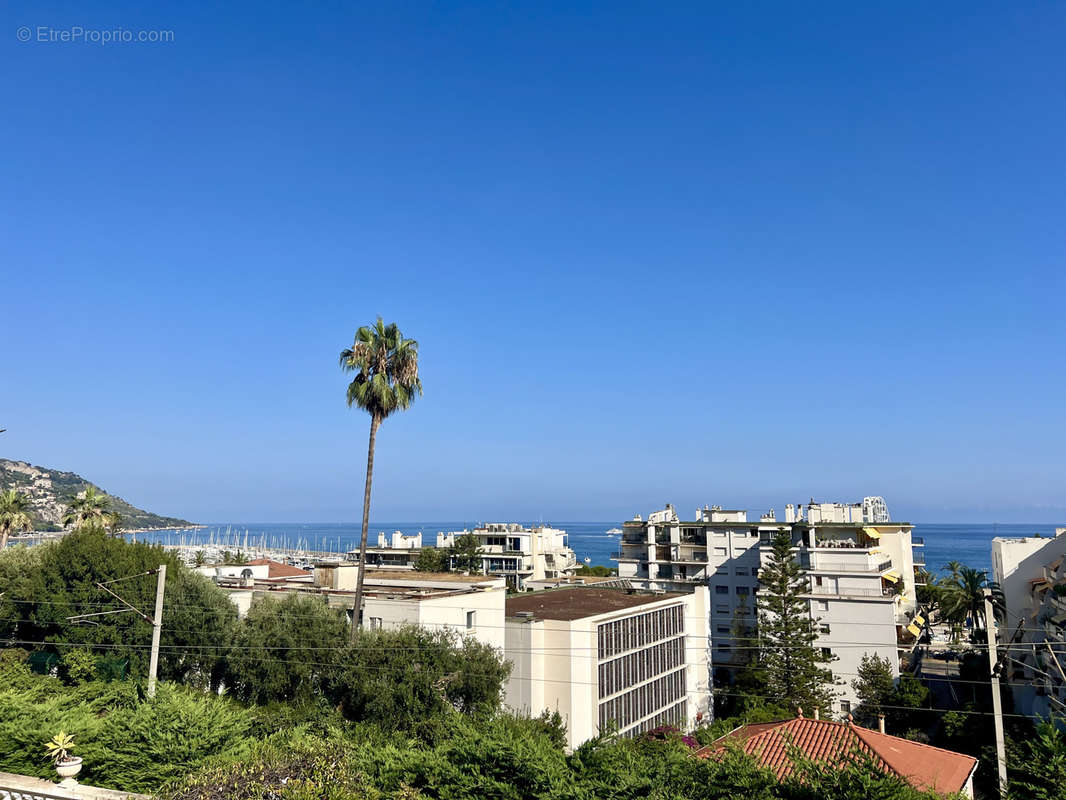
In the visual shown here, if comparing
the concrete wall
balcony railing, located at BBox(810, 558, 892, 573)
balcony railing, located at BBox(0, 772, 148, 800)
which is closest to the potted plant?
balcony railing, located at BBox(0, 772, 148, 800)

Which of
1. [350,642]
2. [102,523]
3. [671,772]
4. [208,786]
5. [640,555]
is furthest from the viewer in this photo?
[640,555]

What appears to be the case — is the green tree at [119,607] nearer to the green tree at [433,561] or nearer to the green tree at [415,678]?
the green tree at [415,678]

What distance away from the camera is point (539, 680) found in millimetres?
36094

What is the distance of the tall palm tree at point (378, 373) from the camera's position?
120 ft

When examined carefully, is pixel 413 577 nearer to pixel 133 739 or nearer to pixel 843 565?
pixel 133 739

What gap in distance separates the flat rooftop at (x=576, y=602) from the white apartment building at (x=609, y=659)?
0.06m

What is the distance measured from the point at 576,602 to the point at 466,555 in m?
43.6

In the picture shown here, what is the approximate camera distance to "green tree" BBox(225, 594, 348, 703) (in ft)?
102

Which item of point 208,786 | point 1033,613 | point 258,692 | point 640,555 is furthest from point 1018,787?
point 640,555

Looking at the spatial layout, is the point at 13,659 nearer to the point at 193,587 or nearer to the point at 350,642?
the point at 193,587

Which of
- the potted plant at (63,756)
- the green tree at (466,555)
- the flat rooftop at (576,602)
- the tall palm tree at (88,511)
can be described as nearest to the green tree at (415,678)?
the flat rooftop at (576,602)

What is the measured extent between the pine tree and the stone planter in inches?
1698

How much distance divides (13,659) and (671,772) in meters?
33.9

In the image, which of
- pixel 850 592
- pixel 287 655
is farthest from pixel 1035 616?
pixel 287 655
